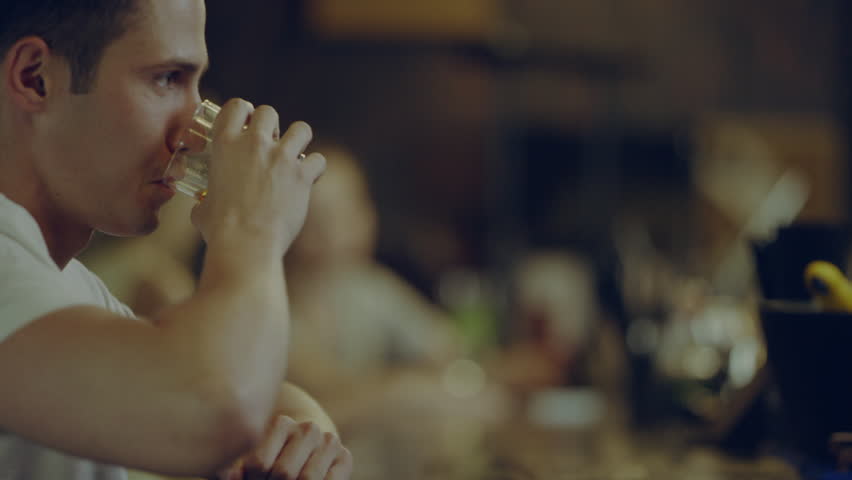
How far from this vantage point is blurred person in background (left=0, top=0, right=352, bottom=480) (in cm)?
58

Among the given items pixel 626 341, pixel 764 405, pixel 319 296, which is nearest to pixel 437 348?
pixel 319 296

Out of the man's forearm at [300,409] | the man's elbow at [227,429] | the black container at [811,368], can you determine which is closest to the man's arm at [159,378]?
the man's elbow at [227,429]

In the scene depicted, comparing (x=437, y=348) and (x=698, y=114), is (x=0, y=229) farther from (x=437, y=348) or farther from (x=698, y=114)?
(x=698, y=114)

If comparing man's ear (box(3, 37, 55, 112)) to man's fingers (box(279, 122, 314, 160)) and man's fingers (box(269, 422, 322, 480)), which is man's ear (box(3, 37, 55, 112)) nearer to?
man's fingers (box(279, 122, 314, 160))

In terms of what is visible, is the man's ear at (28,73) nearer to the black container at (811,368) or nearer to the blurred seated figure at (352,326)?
the black container at (811,368)

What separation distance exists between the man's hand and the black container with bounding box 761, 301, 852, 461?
0.47m

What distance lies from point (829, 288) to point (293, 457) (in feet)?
1.83

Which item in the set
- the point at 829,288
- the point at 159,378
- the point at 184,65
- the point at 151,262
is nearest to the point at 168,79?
the point at 184,65

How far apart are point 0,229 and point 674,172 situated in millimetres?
4075

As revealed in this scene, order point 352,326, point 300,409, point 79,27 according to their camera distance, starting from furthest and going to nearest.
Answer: point 352,326
point 300,409
point 79,27

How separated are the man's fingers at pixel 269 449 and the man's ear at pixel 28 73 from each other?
32cm

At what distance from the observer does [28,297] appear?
0.62 meters

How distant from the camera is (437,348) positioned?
9.49ft

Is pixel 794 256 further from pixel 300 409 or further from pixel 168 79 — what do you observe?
pixel 168 79
